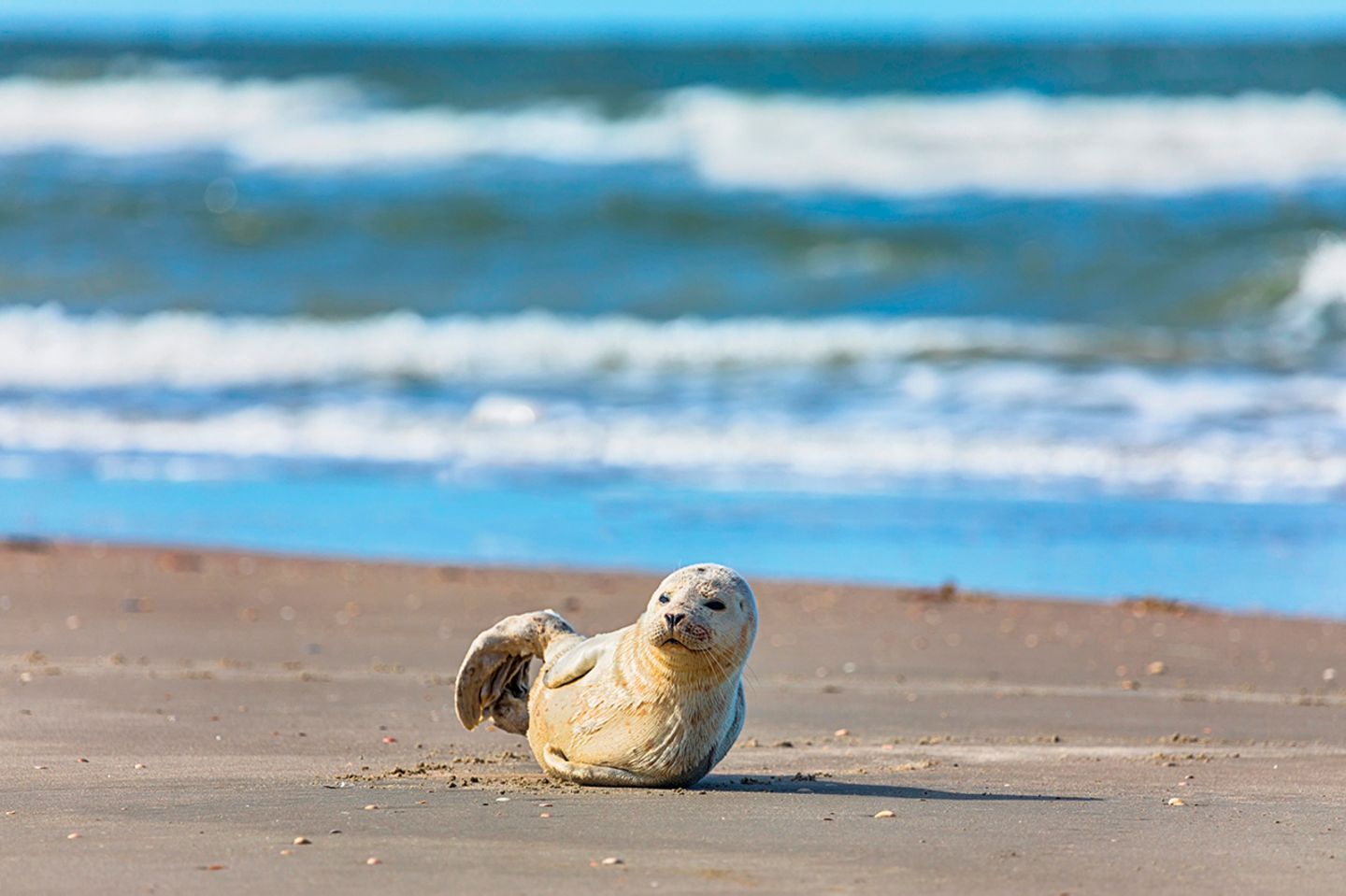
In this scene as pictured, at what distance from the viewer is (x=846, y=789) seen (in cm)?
481

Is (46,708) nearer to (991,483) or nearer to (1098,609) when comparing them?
(1098,609)

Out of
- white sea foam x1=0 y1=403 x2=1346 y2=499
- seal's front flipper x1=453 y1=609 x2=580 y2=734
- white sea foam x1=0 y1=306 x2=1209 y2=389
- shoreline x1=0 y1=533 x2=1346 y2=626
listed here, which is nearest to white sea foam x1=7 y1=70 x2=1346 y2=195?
white sea foam x1=0 y1=306 x2=1209 y2=389

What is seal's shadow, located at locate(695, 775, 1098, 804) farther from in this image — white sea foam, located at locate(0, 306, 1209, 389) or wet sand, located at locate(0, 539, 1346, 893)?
white sea foam, located at locate(0, 306, 1209, 389)

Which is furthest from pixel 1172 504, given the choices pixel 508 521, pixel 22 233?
pixel 22 233

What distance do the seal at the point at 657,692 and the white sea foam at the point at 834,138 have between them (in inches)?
802

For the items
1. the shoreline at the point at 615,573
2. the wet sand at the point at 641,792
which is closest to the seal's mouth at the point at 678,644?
the wet sand at the point at 641,792

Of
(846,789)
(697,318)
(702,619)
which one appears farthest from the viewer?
(697,318)

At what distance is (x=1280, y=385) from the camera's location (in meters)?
14.3

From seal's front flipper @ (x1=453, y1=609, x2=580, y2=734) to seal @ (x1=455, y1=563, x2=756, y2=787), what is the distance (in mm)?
116

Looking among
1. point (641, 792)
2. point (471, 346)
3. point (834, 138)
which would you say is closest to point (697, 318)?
point (471, 346)

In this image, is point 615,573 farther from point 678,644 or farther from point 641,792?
point 678,644

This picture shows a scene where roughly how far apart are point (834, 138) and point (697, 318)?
9.23m

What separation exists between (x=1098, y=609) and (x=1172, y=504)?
291 cm

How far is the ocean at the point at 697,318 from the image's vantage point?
1030 cm
